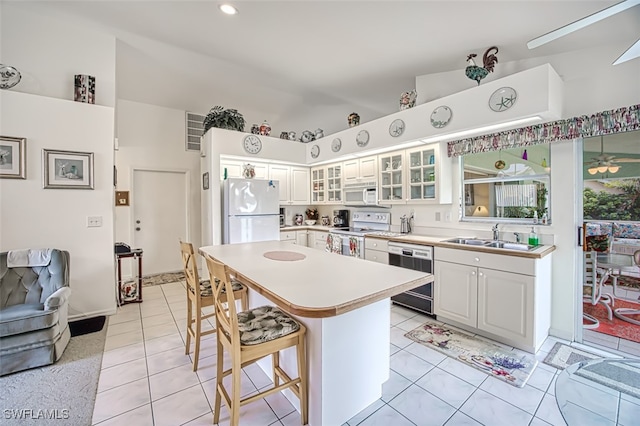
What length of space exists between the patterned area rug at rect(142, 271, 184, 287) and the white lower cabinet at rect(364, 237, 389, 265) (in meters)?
3.16

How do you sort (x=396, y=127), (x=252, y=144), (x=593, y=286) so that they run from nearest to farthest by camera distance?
1. (x=593, y=286)
2. (x=396, y=127)
3. (x=252, y=144)

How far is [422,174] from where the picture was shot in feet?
11.6

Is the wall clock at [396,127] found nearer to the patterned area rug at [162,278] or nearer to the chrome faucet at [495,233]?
the chrome faucet at [495,233]

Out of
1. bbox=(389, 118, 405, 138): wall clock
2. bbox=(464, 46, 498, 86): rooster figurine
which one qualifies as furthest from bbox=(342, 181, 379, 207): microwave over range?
bbox=(464, 46, 498, 86): rooster figurine

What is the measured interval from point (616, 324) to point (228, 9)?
15.6 feet

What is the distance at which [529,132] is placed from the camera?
106 inches

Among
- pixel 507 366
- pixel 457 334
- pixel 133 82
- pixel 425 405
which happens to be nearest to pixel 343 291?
pixel 425 405

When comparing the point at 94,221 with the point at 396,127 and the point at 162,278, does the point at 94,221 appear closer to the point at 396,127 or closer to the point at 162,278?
the point at 162,278

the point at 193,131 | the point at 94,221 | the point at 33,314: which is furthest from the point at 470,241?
the point at 193,131

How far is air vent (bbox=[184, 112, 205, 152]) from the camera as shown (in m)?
5.11

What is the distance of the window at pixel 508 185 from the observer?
2830 millimetres

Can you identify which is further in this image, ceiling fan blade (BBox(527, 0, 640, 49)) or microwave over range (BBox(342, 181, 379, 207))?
microwave over range (BBox(342, 181, 379, 207))

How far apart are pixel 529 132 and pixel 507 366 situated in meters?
2.12

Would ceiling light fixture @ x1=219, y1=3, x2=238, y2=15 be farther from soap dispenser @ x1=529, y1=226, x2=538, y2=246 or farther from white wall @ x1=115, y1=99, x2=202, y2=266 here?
soap dispenser @ x1=529, y1=226, x2=538, y2=246
